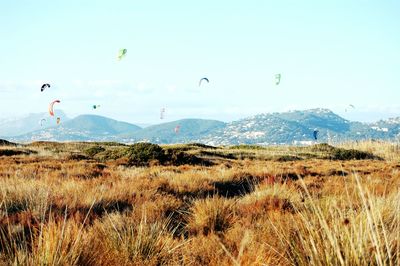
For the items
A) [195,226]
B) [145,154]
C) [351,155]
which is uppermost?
[195,226]

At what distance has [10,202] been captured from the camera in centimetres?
739

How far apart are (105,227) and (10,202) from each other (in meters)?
3.16

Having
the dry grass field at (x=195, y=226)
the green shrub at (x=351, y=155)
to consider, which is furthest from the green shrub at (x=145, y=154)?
the green shrub at (x=351, y=155)

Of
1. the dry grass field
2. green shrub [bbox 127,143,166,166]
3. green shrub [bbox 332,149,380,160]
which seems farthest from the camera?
green shrub [bbox 332,149,380,160]

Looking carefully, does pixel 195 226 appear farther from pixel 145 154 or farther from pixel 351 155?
pixel 351 155

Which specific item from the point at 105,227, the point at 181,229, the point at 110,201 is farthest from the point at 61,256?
the point at 110,201

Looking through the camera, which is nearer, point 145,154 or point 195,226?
point 195,226

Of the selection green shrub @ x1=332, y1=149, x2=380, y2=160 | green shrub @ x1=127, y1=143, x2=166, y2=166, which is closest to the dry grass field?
green shrub @ x1=127, y1=143, x2=166, y2=166

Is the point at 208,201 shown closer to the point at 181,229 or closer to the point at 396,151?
the point at 181,229

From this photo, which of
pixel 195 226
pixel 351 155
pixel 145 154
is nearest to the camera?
pixel 195 226

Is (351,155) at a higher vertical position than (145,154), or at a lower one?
lower

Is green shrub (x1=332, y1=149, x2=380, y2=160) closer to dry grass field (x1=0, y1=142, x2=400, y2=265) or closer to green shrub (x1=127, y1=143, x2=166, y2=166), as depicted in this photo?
green shrub (x1=127, y1=143, x2=166, y2=166)

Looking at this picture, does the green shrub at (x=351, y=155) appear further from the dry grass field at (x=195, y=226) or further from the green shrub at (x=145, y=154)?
the dry grass field at (x=195, y=226)

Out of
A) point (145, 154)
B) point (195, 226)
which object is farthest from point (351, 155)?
point (195, 226)
